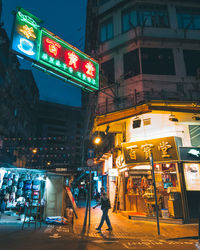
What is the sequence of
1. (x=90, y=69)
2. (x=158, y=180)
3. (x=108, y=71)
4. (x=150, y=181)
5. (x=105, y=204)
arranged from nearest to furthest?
(x=105, y=204) → (x=90, y=69) → (x=158, y=180) → (x=150, y=181) → (x=108, y=71)

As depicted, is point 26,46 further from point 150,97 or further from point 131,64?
point 131,64

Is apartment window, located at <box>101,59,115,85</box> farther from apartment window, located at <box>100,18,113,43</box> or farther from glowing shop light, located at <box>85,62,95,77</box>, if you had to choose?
glowing shop light, located at <box>85,62,95,77</box>

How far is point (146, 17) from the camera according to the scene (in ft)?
57.0

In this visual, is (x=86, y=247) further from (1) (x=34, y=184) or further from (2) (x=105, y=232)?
(1) (x=34, y=184)

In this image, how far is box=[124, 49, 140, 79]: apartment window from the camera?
15508 mm

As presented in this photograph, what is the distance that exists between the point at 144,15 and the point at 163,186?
1582 cm

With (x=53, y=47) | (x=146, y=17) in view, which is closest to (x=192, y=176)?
(x=53, y=47)

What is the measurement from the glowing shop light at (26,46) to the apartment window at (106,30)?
11383 millimetres

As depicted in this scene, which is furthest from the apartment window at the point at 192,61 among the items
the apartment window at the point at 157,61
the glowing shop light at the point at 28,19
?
the glowing shop light at the point at 28,19

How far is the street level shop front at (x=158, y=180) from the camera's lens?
10.9 m

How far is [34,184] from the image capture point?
41.5 feet

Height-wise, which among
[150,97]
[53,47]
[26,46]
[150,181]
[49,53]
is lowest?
[150,181]

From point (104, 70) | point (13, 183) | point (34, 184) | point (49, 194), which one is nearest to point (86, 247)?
point (49, 194)

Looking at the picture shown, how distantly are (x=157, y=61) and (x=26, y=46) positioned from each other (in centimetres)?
1087
